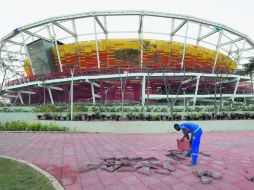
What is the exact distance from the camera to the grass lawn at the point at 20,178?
4.00 meters

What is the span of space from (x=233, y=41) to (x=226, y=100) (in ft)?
40.3

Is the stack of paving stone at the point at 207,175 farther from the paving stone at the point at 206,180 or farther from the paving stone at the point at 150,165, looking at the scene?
the paving stone at the point at 150,165

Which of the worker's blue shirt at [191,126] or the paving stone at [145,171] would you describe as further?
the worker's blue shirt at [191,126]

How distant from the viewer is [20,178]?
4.44 metres

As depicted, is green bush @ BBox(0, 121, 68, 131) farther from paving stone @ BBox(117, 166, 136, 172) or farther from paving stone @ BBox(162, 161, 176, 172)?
paving stone @ BBox(162, 161, 176, 172)

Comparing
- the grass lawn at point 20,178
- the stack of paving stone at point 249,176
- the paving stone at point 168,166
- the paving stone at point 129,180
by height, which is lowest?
the stack of paving stone at point 249,176

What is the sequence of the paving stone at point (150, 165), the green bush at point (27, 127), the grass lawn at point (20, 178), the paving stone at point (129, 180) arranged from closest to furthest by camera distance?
the grass lawn at point (20, 178) < the paving stone at point (129, 180) < the paving stone at point (150, 165) < the green bush at point (27, 127)

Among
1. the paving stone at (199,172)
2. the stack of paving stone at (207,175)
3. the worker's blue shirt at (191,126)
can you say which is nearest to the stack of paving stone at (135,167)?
the paving stone at (199,172)

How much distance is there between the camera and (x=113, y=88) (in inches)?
1399

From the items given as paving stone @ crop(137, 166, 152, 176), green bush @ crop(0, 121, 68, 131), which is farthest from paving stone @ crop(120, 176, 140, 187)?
green bush @ crop(0, 121, 68, 131)

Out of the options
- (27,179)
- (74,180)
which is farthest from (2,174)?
(74,180)

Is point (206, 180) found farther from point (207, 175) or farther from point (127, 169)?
point (127, 169)

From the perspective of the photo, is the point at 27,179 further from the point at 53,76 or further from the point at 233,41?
the point at 233,41

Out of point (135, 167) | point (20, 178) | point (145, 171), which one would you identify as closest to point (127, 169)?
point (135, 167)
